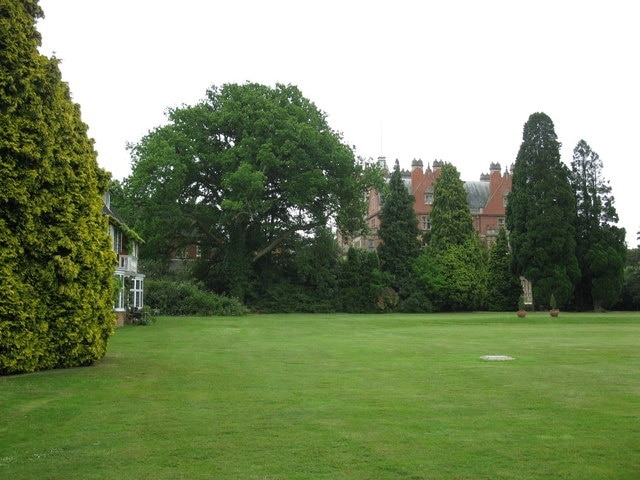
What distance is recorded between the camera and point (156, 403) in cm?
1023

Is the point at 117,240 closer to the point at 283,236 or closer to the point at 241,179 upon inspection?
the point at 241,179

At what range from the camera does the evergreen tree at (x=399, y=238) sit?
6097cm

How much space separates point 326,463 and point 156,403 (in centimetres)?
450

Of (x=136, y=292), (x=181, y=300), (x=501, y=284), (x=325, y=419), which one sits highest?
(x=501, y=284)

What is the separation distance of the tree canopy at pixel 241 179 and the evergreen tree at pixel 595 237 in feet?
67.6

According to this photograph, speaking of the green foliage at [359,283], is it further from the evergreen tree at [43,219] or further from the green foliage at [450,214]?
the evergreen tree at [43,219]

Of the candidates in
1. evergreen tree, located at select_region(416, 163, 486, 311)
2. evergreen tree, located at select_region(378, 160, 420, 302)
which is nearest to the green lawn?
evergreen tree, located at select_region(416, 163, 486, 311)

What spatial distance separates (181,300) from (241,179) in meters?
9.94

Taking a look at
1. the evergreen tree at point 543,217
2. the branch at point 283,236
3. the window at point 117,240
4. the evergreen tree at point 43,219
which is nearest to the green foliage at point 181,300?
the branch at point 283,236

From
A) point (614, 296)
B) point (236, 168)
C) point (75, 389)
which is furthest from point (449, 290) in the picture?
point (75, 389)

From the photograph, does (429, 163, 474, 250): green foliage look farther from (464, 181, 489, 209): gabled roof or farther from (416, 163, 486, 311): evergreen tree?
(464, 181, 489, 209): gabled roof

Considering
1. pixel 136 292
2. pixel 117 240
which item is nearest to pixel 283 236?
pixel 136 292

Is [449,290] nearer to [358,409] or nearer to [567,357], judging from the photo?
[567,357]

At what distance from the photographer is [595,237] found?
5675cm
